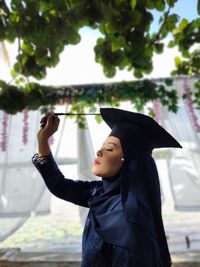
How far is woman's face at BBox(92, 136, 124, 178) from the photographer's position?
1.13 metres

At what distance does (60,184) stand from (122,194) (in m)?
0.33

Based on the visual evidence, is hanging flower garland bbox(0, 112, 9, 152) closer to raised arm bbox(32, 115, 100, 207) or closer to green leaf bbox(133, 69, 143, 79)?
green leaf bbox(133, 69, 143, 79)

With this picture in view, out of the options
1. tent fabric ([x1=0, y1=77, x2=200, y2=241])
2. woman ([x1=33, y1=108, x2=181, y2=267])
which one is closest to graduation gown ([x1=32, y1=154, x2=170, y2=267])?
woman ([x1=33, y1=108, x2=181, y2=267])

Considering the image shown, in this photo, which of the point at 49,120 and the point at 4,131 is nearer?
the point at 49,120

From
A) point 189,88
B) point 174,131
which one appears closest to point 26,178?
point 174,131

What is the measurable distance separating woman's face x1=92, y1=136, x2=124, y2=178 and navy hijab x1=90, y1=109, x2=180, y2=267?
20 millimetres

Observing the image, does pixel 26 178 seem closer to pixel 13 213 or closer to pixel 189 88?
pixel 13 213

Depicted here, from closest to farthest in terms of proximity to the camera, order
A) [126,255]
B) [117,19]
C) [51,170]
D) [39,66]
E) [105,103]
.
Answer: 1. [126,255]
2. [51,170]
3. [117,19]
4. [39,66]
5. [105,103]

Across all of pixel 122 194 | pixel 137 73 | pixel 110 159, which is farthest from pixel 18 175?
pixel 122 194

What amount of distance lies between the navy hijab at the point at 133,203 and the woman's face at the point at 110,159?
2cm

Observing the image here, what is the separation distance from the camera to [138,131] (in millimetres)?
1172

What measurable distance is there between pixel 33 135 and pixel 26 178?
0.43m

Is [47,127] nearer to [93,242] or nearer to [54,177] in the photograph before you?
[54,177]

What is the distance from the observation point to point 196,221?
3061mm
